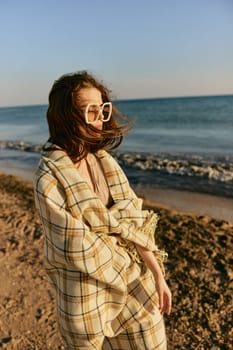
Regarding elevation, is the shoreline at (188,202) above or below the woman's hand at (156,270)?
below

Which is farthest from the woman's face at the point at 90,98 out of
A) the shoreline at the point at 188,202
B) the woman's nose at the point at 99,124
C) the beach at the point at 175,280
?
the shoreline at the point at 188,202

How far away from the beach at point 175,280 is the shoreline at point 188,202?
51 millimetres

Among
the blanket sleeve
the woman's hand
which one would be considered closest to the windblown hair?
the blanket sleeve

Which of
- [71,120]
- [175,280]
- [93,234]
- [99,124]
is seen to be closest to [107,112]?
[99,124]

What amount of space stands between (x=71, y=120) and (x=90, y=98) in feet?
0.52

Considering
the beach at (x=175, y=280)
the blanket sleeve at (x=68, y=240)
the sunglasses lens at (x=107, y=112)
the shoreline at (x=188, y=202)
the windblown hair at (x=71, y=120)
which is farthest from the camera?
the shoreline at (x=188, y=202)

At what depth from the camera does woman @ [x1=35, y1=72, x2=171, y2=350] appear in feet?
5.36

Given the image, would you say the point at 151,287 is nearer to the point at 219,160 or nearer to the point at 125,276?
the point at 125,276

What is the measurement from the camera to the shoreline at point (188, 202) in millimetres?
6512

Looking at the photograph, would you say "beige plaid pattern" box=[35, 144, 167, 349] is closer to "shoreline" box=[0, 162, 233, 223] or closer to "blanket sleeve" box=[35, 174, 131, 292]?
"blanket sleeve" box=[35, 174, 131, 292]

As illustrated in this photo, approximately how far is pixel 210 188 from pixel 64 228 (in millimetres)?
6830

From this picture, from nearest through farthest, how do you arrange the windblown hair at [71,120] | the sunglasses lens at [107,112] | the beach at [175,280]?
the windblown hair at [71,120], the sunglasses lens at [107,112], the beach at [175,280]

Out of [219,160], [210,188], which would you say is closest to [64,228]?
[210,188]

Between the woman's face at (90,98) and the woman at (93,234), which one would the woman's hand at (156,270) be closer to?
the woman at (93,234)
